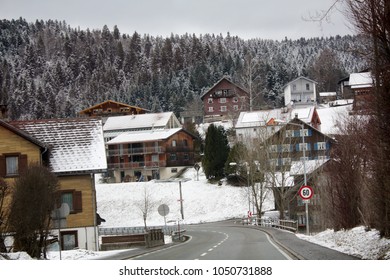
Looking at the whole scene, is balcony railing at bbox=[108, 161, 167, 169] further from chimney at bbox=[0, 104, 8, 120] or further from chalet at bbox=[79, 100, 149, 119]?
chimney at bbox=[0, 104, 8, 120]

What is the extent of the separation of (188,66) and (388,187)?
310cm

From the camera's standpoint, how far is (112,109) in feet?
30.1

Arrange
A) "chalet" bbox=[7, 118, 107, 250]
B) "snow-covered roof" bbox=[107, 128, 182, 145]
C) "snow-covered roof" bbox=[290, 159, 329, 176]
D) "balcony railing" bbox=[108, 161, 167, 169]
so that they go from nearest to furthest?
1. "chalet" bbox=[7, 118, 107, 250]
2. "snow-covered roof" bbox=[107, 128, 182, 145]
3. "balcony railing" bbox=[108, 161, 167, 169]
4. "snow-covered roof" bbox=[290, 159, 329, 176]

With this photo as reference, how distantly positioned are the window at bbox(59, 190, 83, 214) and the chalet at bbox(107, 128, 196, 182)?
64cm

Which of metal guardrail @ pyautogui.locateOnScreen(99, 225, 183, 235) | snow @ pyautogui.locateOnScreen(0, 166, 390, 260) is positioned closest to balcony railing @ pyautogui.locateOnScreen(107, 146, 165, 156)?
snow @ pyautogui.locateOnScreen(0, 166, 390, 260)

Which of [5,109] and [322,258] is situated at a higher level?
[5,109]

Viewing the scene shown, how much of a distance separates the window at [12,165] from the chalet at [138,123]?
131cm

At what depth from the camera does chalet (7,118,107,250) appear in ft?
30.6

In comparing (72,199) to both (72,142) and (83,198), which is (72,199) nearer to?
(83,198)

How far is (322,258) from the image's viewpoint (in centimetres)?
874

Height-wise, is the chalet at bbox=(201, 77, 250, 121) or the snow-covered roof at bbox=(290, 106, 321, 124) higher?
the chalet at bbox=(201, 77, 250, 121)
